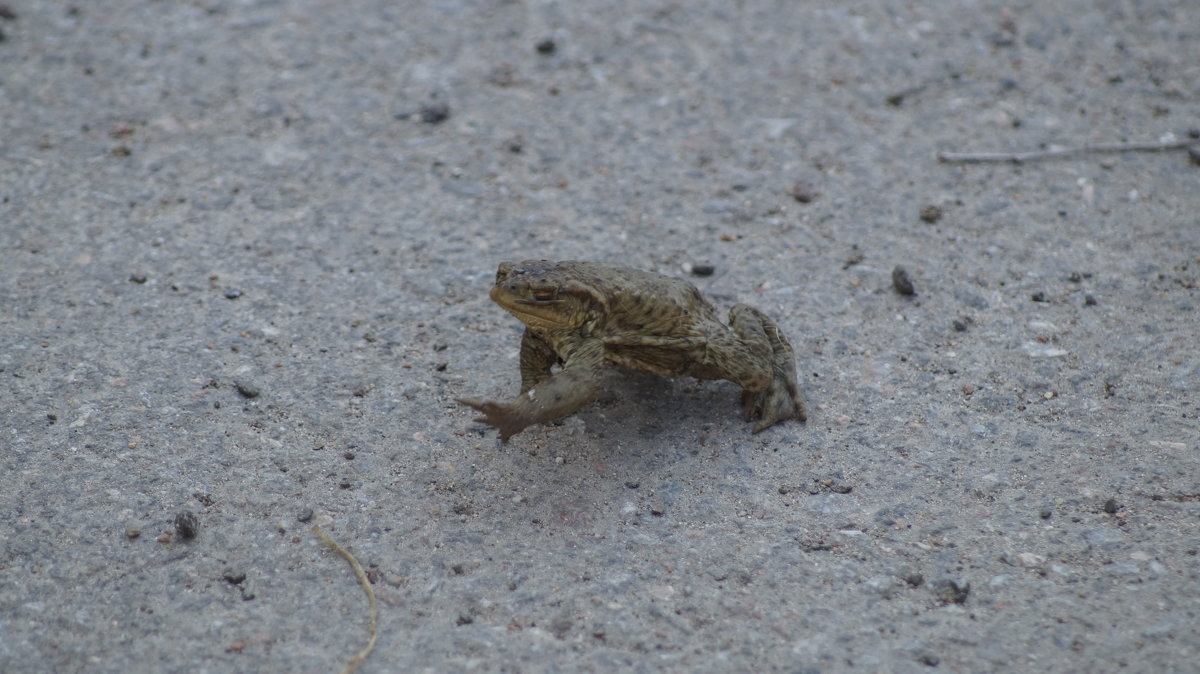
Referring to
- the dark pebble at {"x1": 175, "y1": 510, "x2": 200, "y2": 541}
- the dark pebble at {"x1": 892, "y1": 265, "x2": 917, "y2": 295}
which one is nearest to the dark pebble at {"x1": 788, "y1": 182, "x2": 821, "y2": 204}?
the dark pebble at {"x1": 892, "y1": 265, "x2": 917, "y2": 295}

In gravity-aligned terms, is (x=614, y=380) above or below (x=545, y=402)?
below

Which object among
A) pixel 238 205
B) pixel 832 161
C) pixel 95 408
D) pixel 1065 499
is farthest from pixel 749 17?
A: pixel 95 408

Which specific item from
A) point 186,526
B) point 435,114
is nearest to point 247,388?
point 186,526

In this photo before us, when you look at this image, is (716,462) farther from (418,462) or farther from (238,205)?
(238,205)

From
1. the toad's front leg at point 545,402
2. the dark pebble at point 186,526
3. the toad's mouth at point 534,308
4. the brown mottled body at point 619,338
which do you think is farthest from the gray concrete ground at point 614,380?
Result: the toad's mouth at point 534,308

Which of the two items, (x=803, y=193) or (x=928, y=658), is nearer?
(x=928, y=658)

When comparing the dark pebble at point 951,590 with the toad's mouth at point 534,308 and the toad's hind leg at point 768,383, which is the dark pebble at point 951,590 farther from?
the toad's mouth at point 534,308

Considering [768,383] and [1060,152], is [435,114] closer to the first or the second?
[768,383]

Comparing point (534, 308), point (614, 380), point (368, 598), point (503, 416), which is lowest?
point (368, 598)

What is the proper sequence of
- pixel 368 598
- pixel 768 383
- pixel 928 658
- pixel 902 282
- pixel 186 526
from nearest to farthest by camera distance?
pixel 928 658 < pixel 368 598 < pixel 186 526 < pixel 768 383 < pixel 902 282
